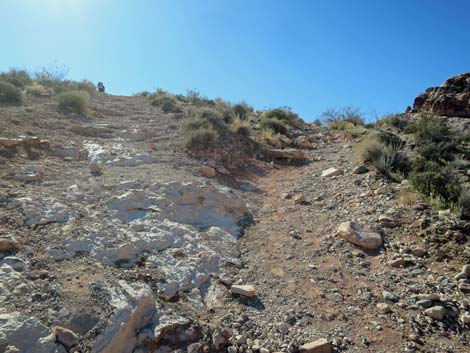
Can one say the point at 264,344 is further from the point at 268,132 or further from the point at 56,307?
the point at 268,132

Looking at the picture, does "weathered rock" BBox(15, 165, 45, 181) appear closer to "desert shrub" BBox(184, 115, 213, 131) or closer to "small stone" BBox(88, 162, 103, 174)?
"small stone" BBox(88, 162, 103, 174)

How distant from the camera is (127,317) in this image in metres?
2.55

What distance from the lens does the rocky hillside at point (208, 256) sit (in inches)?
103

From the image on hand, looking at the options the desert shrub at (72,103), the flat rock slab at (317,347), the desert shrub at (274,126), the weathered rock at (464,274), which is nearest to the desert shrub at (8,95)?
the desert shrub at (72,103)

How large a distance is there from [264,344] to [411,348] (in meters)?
1.22

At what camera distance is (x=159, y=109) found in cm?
1127

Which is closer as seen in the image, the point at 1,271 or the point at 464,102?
the point at 1,271

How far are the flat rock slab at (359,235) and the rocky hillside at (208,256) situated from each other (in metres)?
0.02

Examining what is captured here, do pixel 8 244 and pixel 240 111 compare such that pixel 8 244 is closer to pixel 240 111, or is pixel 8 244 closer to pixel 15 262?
pixel 15 262

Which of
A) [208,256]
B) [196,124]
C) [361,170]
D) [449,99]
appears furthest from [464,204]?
[449,99]

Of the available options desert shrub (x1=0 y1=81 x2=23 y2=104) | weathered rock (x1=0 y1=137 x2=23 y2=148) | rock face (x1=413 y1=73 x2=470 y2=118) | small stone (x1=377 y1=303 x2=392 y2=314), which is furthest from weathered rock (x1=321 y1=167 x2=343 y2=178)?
desert shrub (x1=0 y1=81 x2=23 y2=104)

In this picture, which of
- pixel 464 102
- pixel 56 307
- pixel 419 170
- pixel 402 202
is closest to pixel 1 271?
pixel 56 307

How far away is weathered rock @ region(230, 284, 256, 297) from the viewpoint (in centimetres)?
321

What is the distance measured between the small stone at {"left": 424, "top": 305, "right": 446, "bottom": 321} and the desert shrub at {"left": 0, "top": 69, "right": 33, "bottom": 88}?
1170 cm
